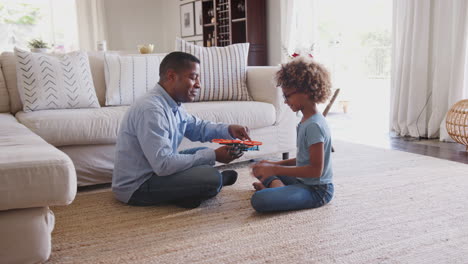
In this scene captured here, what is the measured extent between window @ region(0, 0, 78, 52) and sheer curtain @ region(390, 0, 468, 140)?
17.6 feet

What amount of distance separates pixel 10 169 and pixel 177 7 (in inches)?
285

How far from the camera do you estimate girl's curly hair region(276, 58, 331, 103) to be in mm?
1969

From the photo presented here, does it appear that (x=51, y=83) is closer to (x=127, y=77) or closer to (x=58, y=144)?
(x=127, y=77)

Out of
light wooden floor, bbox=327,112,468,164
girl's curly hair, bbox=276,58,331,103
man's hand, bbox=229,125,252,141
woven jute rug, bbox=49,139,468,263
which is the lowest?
light wooden floor, bbox=327,112,468,164

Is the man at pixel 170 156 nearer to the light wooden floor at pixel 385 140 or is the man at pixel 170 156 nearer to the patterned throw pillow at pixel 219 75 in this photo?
the patterned throw pillow at pixel 219 75

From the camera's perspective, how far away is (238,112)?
288cm

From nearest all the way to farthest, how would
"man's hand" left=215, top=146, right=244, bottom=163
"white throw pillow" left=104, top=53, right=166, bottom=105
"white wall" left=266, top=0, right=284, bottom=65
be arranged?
"man's hand" left=215, top=146, right=244, bottom=163 < "white throw pillow" left=104, top=53, right=166, bottom=105 < "white wall" left=266, top=0, right=284, bottom=65

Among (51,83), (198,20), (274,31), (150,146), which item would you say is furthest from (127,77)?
(198,20)

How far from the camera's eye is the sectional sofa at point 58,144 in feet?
4.68

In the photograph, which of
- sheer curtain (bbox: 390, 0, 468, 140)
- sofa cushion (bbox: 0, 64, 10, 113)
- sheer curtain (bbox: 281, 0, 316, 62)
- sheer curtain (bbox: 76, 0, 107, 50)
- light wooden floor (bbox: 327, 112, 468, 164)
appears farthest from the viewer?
sheer curtain (bbox: 76, 0, 107, 50)

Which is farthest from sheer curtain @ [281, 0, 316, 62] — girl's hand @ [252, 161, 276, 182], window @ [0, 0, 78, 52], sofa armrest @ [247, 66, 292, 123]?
window @ [0, 0, 78, 52]

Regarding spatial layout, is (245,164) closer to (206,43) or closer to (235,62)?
(235,62)

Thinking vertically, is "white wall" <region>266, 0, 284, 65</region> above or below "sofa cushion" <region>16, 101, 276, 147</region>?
above

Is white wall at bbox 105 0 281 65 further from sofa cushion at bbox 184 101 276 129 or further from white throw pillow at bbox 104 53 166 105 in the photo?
sofa cushion at bbox 184 101 276 129
